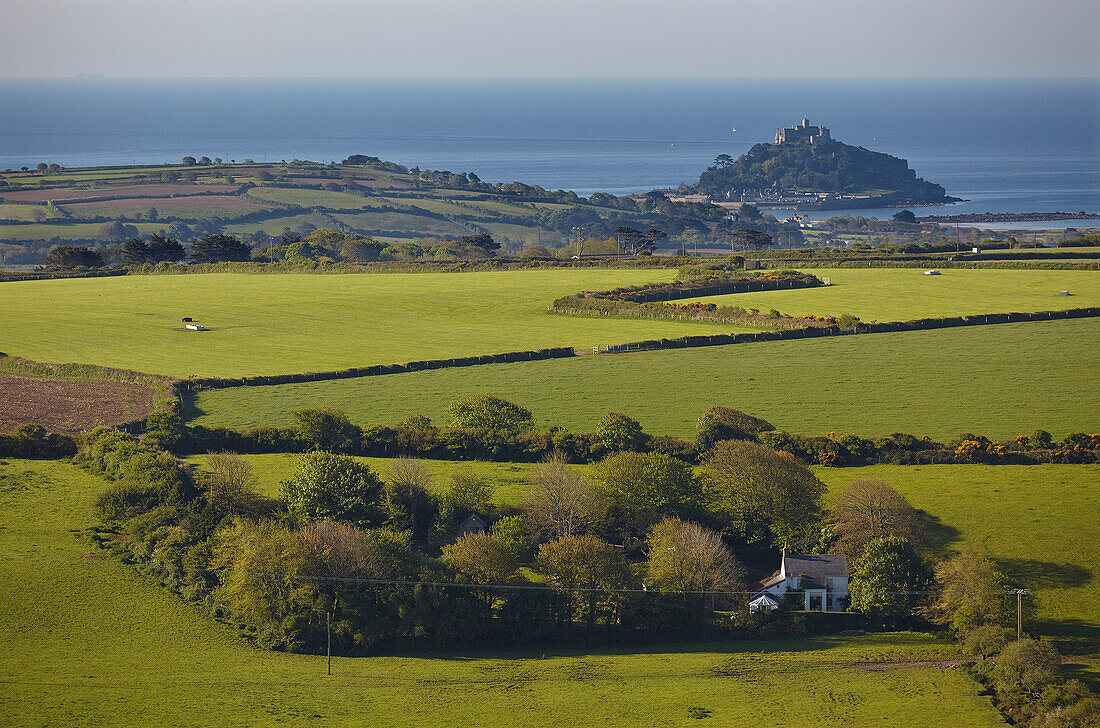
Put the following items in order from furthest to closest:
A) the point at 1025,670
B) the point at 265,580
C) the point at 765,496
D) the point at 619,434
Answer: the point at 619,434 < the point at 765,496 < the point at 265,580 < the point at 1025,670

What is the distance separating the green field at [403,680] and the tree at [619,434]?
12.7m

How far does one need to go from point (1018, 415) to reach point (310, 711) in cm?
3347

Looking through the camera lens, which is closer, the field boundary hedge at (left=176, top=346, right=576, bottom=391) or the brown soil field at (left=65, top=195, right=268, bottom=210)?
the field boundary hedge at (left=176, top=346, right=576, bottom=391)

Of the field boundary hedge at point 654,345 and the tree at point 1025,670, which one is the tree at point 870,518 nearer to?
the tree at point 1025,670

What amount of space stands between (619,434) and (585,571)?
11.2 metres

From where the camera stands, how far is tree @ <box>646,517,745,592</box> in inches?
1259

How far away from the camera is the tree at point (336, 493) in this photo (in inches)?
1420

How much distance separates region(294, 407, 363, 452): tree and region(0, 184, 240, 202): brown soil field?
131043mm

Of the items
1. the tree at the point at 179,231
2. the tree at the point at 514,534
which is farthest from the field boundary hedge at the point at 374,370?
the tree at the point at 179,231

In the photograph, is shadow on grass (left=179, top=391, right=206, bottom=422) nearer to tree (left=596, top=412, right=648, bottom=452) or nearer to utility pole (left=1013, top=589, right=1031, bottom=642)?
tree (left=596, top=412, right=648, bottom=452)

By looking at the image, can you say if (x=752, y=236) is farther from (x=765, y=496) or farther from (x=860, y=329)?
(x=765, y=496)

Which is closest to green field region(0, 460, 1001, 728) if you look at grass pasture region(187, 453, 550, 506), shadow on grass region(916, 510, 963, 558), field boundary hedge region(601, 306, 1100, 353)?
shadow on grass region(916, 510, 963, 558)

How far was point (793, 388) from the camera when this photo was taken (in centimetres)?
5234

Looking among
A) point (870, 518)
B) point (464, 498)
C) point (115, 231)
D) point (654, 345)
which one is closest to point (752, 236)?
point (654, 345)
